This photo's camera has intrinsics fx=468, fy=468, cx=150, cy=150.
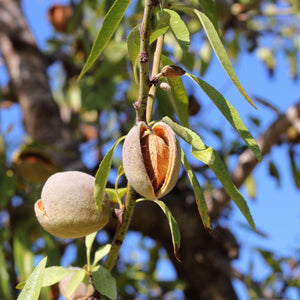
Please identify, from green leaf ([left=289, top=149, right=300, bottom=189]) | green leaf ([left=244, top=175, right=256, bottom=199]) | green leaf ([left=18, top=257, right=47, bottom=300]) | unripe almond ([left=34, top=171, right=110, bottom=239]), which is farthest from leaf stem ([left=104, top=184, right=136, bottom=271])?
green leaf ([left=244, top=175, right=256, bottom=199])

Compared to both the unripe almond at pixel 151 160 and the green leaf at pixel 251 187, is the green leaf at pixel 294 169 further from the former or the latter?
the unripe almond at pixel 151 160

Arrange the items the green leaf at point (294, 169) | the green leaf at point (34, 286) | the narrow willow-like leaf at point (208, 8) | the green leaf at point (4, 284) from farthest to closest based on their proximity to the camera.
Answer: the green leaf at point (294, 169), the green leaf at point (4, 284), the narrow willow-like leaf at point (208, 8), the green leaf at point (34, 286)

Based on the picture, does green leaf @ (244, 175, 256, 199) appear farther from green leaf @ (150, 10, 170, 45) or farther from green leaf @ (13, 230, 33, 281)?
green leaf @ (150, 10, 170, 45)

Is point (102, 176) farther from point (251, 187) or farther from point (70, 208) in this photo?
point (251, 187)

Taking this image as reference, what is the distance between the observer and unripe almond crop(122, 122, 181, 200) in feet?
1.82

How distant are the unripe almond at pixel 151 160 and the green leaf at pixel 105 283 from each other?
0.16 metres

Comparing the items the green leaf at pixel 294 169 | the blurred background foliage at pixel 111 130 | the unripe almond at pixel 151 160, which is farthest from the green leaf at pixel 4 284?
the green leaf at pixel 294 169

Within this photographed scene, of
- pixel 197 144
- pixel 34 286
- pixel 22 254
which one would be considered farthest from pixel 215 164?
pixel 22 254

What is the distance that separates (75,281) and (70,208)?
0.12 metres

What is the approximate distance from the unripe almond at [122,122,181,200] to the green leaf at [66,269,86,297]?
0.19m

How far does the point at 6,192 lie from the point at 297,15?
164cm

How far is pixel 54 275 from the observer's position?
0.70 m

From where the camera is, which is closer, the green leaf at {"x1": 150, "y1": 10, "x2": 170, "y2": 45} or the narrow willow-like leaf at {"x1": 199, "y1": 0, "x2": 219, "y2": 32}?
the green leaf at {"x1": 150, "y1": 10, "x2": 170, "y2": 45}

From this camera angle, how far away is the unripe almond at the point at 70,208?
0.63m
